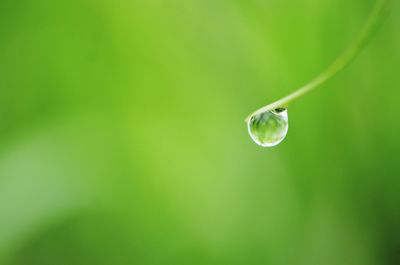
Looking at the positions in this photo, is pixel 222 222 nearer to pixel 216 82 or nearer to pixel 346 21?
pixel 216 82

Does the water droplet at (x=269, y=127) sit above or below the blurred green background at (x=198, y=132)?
below

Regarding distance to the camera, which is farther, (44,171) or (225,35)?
(225,35)

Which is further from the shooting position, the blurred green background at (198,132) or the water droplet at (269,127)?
the blurred green background at (198,132)

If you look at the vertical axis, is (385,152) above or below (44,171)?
above

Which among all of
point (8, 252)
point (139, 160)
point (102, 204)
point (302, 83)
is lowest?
point (8, 252)

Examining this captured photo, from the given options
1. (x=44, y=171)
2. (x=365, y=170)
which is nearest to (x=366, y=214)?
(x=365, y=170)
